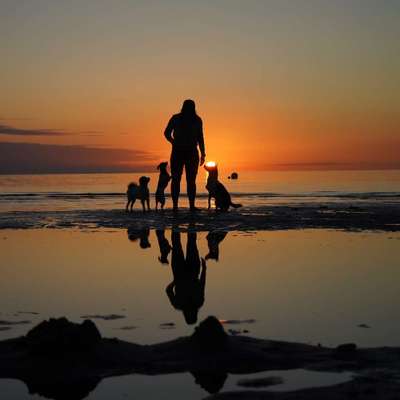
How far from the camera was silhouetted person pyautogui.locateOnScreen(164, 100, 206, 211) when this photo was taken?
15.4 m

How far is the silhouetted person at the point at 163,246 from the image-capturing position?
8.29 m

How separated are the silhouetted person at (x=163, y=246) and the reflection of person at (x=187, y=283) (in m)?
0.10

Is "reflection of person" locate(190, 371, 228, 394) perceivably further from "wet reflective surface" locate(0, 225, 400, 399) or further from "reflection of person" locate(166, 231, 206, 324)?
"reflection of person" locate(166, 231, 206, 324)

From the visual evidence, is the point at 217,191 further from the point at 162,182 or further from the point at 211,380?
Answer: the point at 211,380

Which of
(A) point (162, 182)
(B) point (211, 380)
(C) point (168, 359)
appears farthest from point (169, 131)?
(B) point (211, 380)

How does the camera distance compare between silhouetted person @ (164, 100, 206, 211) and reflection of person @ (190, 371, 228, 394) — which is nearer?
reflection of person @ (190, 371, 228, 394)

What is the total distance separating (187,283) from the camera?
6352 mm

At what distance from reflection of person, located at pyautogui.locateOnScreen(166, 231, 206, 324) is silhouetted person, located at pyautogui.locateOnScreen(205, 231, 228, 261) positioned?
194 mm

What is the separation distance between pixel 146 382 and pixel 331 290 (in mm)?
2942

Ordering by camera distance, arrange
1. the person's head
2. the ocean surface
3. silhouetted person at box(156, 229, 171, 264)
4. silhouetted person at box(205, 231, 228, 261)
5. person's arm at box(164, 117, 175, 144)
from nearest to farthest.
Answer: the ocean surface → silhouetted person at box(156, 229, 171, 264) → silhouetted person at box(205, 231, 228, 261) → the person's head → person's arm at box(164, 117, 175, 144)

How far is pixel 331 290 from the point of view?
19.3 feet

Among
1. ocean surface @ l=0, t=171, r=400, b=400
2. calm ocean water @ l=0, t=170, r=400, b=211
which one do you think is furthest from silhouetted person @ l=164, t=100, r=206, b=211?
calm ocean water @ l=0, t=170, r=400, b=211

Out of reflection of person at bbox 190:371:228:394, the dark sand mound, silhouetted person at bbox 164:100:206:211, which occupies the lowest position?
reflection of person at bbox 190:371:228:394

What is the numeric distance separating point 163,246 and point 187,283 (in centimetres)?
353
